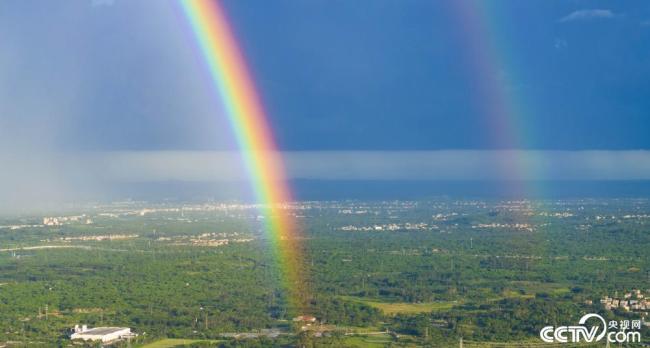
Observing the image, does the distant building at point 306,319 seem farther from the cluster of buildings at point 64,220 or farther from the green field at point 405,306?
the cluster of buildings at point 64,220

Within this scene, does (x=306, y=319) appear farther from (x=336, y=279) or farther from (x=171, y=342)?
(x=336, y=279)

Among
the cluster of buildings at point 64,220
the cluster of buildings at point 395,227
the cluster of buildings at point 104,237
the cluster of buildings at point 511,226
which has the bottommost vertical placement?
the cluster of buildings at point 511,226

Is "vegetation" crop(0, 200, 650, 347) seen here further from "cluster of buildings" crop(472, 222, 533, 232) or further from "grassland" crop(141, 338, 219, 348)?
"cluster of buildings" crop(472, 222, 533, 232)

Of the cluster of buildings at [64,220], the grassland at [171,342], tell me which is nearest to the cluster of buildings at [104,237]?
the cluster of buildings at [64,220]

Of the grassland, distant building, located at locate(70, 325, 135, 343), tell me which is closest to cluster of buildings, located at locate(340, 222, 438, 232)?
distant building, located at locate(70, 325, 135, 343)

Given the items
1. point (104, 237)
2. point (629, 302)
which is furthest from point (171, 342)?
point (104, 237)
